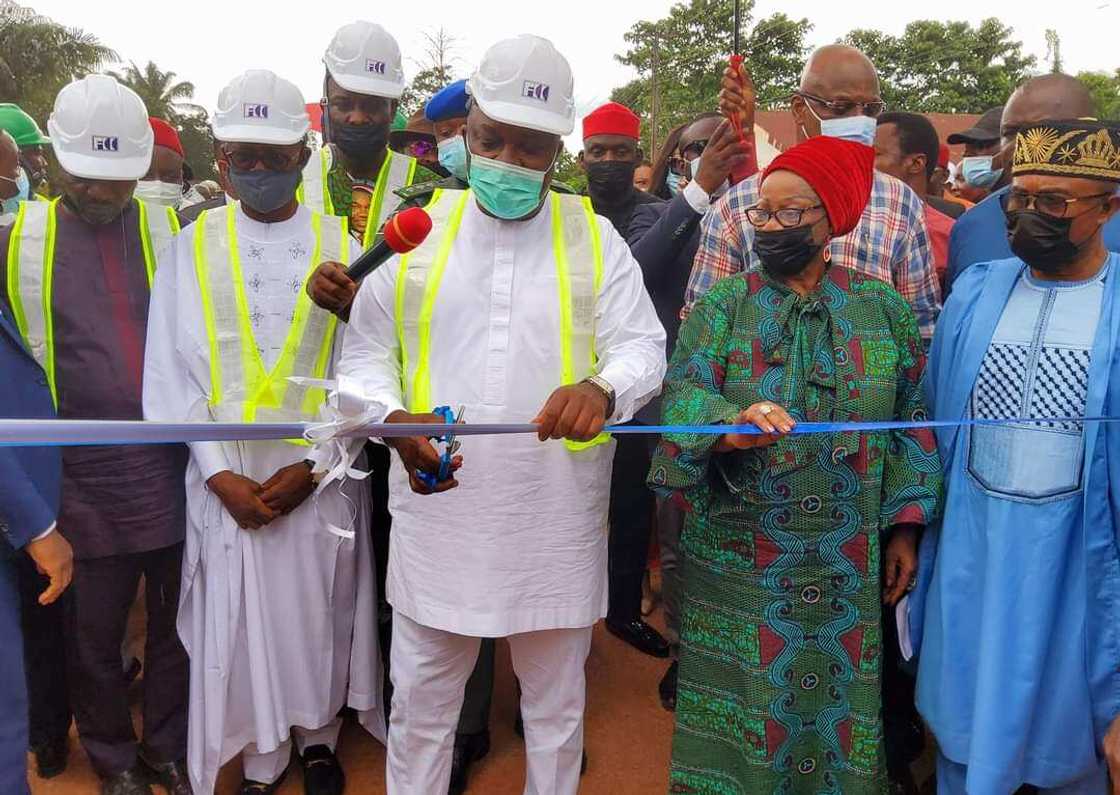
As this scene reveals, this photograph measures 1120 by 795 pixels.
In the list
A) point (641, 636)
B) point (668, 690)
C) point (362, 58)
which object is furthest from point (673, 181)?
point (668, 690)

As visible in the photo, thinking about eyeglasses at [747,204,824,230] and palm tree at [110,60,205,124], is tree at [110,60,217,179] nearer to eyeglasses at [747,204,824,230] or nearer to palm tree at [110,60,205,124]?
palm tree at [110,60,205,124]

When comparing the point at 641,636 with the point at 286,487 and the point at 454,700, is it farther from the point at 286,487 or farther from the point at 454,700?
the point at 286,487

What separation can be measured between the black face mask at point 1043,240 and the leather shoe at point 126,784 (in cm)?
335

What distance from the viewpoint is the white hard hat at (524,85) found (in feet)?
7.54

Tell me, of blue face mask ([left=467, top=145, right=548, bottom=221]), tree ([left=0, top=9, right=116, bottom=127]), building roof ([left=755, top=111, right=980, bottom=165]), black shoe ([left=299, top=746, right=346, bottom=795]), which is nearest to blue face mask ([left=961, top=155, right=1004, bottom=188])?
blue face mask ([left=467, top=145, right=548, bottom=221])

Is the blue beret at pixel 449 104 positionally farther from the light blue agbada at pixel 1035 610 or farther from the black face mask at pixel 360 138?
the light blue agbada at pixel 1035 610

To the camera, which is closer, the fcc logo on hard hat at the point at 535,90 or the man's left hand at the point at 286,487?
the fcc logo on hard hat at the point at 535,90

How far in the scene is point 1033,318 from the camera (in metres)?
2.47

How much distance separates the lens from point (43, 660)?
3.38m

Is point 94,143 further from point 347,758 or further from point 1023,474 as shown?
point 1023,474

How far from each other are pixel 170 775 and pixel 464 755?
41.4 inches

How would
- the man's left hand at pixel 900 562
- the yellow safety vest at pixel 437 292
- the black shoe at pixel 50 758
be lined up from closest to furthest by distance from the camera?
the yellow safety vest at pixel 437 292, the man's left hand at pixel 900 562, the black shoe at pixel 50 758

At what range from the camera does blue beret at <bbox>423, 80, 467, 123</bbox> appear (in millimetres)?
3920

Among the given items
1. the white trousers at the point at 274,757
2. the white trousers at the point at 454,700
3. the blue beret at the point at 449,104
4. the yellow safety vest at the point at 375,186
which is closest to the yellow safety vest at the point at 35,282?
the yellow safety vest at the point at 375,186
